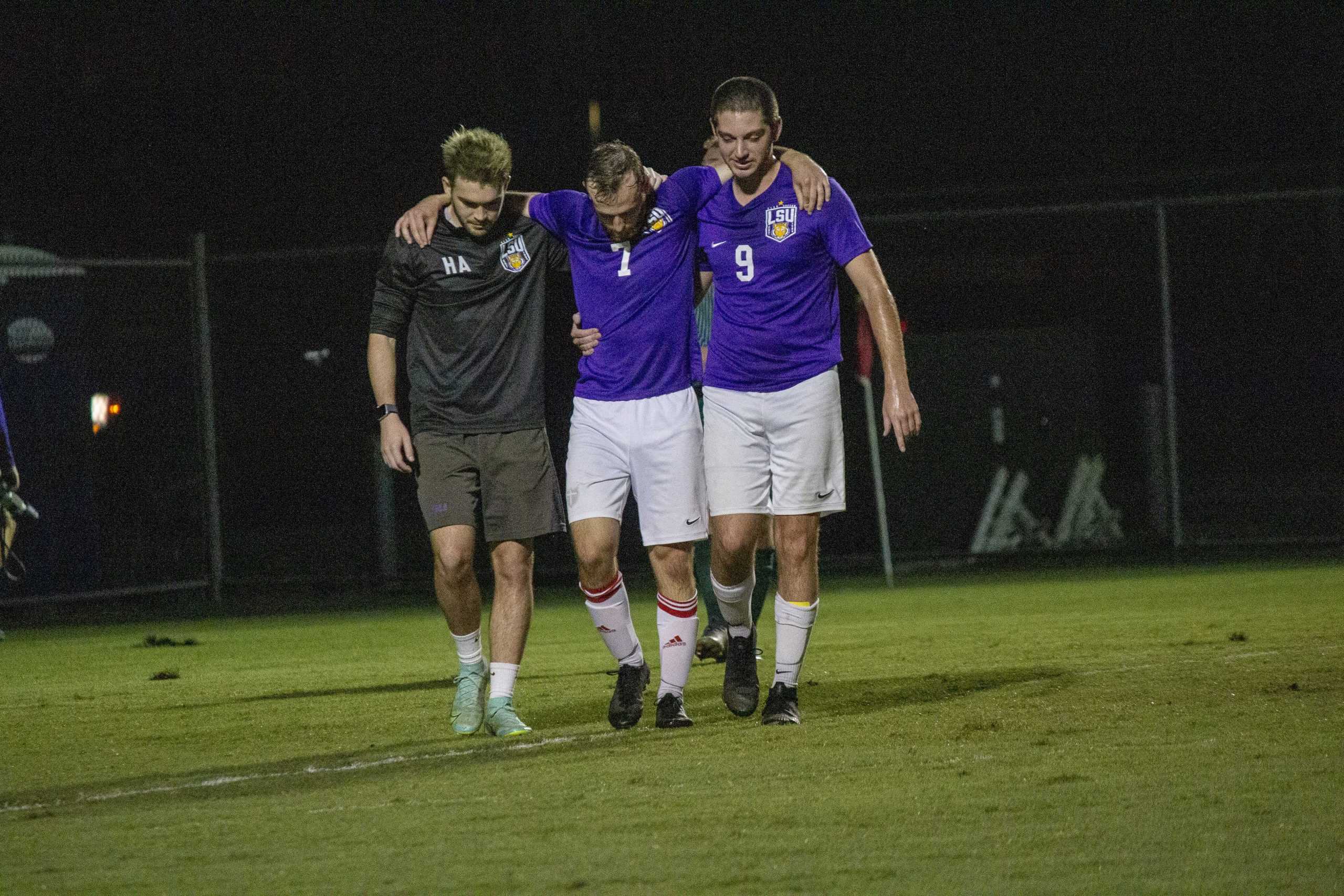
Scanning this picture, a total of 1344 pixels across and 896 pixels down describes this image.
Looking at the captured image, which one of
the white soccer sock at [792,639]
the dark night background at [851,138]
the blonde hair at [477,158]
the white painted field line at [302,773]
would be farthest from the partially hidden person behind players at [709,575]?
the dark night background at [851,138]

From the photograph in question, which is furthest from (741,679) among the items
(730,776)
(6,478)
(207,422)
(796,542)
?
(207,422)

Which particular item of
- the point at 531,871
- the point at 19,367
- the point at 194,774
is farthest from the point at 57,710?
the point at 19,367

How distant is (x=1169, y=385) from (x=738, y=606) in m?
8.23

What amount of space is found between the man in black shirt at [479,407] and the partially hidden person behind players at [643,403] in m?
0.14

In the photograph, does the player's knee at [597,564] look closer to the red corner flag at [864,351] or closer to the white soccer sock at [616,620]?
the white soccer sock at [616,620]

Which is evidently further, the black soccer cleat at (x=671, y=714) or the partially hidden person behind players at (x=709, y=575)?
the partially hidden person behind players at (x=709, y=575)

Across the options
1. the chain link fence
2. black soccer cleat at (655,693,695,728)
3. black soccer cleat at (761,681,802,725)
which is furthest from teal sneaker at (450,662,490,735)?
the chain link fence

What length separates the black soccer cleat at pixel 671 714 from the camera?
21.6 ft

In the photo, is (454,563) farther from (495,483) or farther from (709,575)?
(709,575)

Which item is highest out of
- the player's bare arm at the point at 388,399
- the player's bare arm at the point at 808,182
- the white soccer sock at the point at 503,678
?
the player's bare arm at the point at 808,182

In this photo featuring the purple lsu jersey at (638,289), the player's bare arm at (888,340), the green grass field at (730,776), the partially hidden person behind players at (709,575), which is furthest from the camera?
the partially hidden person behind players at (709,575)

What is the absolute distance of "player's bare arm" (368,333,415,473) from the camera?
663 cm

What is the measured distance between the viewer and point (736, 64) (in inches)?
938

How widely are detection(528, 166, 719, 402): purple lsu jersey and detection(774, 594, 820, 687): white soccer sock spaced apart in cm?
93
